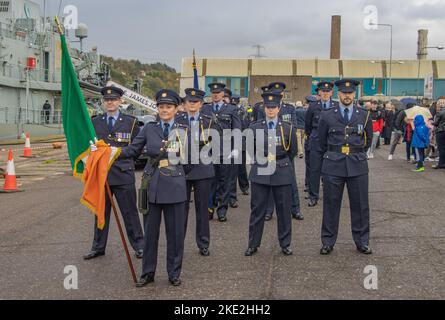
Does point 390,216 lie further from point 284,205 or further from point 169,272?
point 169,272

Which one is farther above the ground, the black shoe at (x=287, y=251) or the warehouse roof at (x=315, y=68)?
the warehouse roof at (x=315, y=68)

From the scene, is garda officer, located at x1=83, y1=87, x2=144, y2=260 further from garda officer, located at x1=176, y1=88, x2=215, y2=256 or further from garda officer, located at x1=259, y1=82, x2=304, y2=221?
garda officer, located at x1=259, y1=82, x2=304, y2=221

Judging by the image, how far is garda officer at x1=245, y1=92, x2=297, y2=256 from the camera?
6.92m

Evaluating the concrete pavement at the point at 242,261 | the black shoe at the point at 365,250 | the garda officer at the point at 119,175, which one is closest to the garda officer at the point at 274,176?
the concrete pavement at the point at 242,261

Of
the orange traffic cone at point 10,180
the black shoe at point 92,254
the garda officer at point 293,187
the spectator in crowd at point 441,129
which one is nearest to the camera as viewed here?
the black shoe at point 92,254

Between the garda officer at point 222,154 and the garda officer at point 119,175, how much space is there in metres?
2.30

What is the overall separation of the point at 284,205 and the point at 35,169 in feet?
39.0

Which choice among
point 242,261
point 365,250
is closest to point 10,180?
point 242,261

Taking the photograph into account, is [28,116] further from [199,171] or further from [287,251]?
[287,251]

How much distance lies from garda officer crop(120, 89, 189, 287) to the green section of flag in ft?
2.53

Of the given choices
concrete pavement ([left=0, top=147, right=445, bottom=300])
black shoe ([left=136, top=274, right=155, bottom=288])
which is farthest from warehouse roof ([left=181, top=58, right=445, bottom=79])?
black shoe ([left=136, top=274, right=155, bottom=288])

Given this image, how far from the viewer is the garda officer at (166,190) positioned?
571cm

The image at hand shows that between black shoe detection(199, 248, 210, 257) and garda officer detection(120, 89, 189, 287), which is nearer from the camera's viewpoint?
garda officer detection(120, 89, 189, 287)

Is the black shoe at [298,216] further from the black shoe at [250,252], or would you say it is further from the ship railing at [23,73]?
the ship railing at [23,73]
